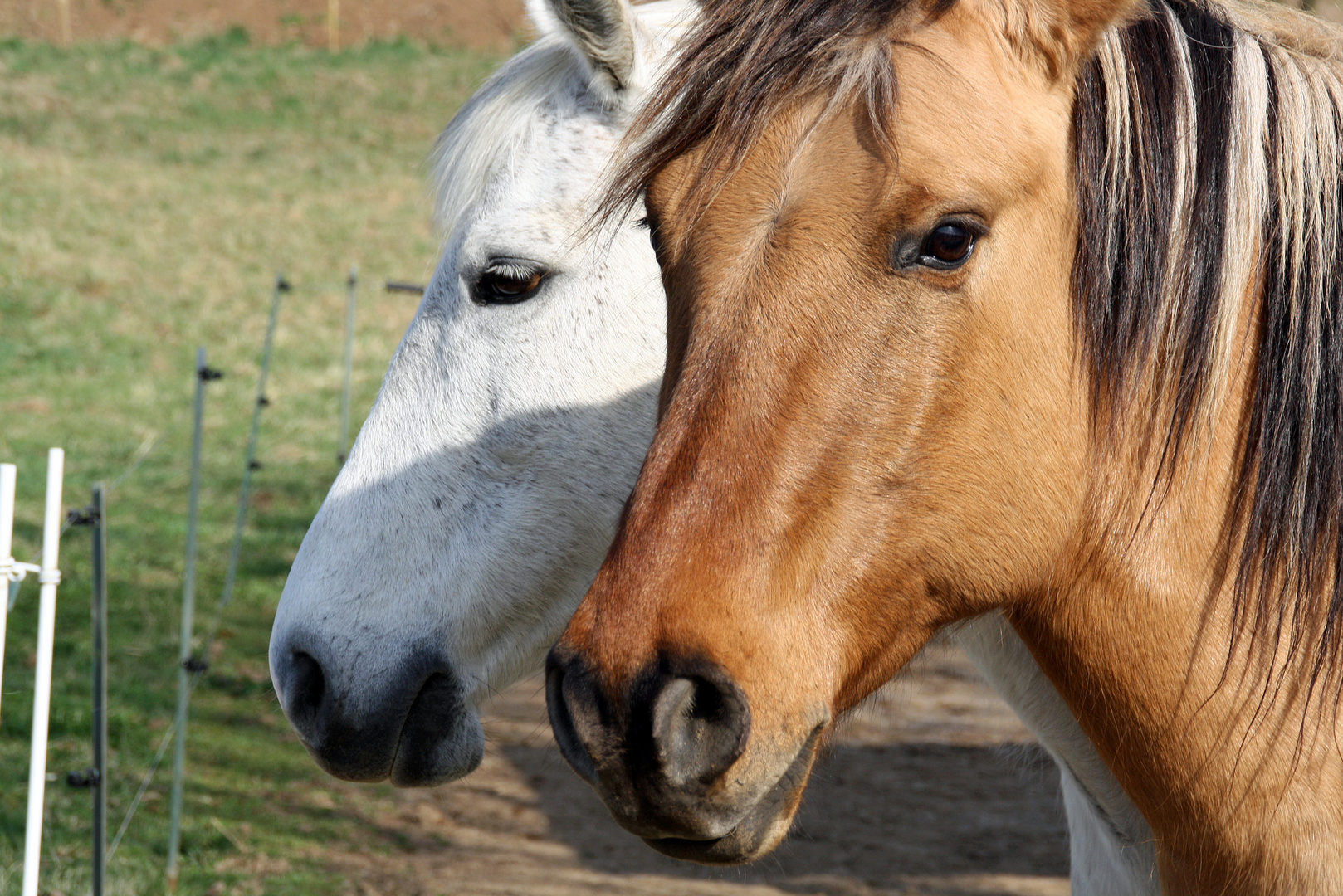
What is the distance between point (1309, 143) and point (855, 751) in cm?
456

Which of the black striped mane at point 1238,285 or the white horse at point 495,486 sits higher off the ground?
the black striped mane at point 1238,285

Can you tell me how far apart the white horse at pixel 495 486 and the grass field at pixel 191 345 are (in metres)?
2.57

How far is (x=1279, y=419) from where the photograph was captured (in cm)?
154

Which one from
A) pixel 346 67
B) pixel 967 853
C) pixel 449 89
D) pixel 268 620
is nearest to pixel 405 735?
pixel 967 853

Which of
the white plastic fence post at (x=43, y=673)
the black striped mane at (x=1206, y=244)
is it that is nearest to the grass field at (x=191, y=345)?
the white plastic fence post at (x=43, y=673)

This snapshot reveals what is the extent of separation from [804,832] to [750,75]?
13.3 ft

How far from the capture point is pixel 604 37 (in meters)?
2.39

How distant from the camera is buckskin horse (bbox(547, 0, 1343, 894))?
53.3 inches

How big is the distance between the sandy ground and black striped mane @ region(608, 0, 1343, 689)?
2.53 metres

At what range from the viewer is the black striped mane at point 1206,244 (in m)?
1.50

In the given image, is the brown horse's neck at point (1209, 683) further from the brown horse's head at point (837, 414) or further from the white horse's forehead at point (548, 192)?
the white horse's forehead at point (548, 192)

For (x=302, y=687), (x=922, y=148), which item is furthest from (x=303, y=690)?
(x=922, y=148)

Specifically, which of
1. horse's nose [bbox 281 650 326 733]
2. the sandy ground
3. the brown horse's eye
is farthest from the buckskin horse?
the sandy ground

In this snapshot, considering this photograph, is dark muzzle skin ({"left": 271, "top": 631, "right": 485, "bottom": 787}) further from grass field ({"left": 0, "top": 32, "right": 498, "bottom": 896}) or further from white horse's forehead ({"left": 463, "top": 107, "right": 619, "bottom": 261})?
grass field ({"left": 0, "top": 32, "right": 498, "bottom": 896})
